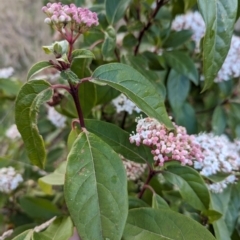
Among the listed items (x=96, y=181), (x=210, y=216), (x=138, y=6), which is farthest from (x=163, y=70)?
(x=96, y=181)

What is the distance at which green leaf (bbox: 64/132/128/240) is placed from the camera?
0.53m

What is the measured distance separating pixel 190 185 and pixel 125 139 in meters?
0.12

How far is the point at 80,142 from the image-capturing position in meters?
0.58

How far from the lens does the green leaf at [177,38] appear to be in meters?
0.96

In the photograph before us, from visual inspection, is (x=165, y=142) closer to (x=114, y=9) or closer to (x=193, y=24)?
(x=114, y=9)

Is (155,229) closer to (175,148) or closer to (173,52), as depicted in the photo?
(175,148)

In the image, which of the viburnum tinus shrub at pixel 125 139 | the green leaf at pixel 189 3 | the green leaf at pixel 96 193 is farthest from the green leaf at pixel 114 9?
the green leaf at pixel 96 193

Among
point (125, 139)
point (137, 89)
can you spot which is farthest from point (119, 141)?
point (137, 89)

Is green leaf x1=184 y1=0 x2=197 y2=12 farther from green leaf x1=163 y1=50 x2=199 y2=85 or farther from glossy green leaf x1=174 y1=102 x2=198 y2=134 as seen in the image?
glossy green leaf x1=174 y1=102 x2=198 y2=134

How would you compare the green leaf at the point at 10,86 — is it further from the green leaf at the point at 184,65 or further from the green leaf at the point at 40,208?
the green leaf at the point at 184,65

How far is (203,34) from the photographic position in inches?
38.3

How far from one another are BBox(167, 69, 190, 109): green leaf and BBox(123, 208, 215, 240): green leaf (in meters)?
0.40

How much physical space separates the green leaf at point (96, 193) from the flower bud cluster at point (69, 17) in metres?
0.16

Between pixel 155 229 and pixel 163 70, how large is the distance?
467 mm
